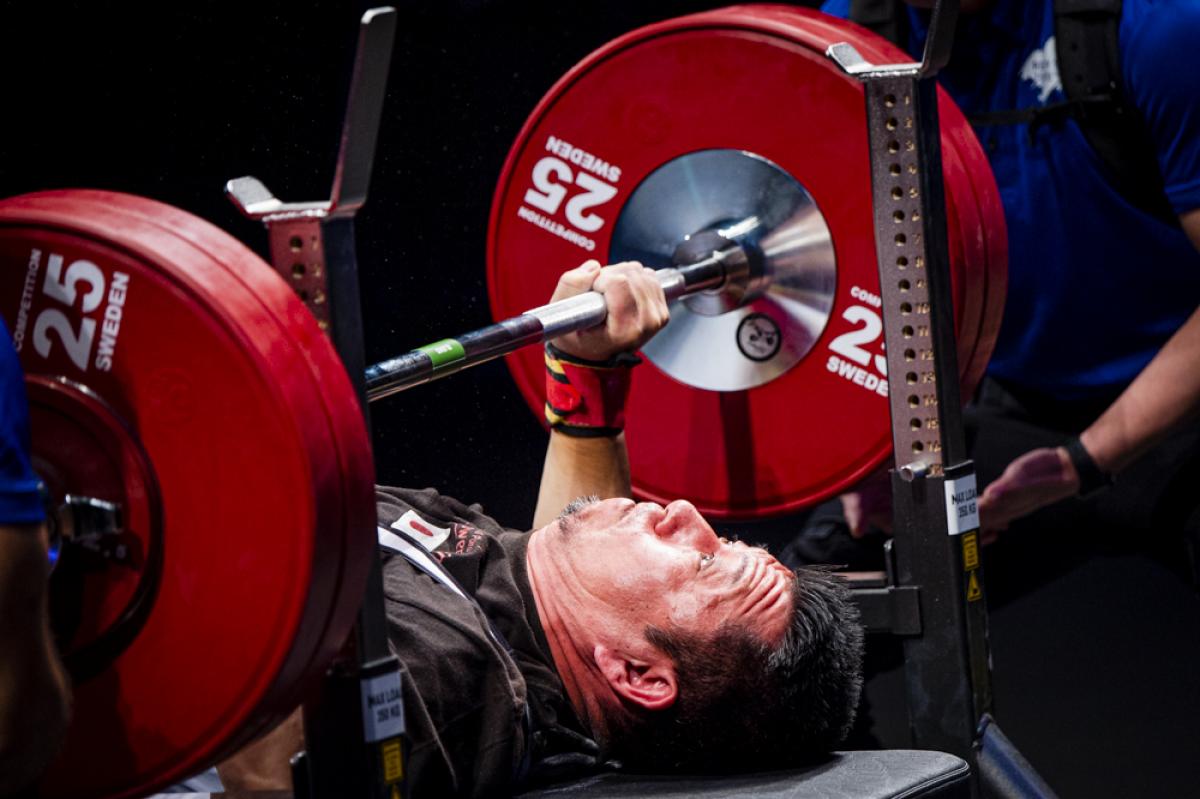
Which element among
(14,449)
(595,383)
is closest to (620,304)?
(595,383)

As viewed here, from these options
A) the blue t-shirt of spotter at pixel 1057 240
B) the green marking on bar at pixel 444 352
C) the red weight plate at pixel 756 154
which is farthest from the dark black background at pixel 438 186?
the green marking on bar at pixel 444 352

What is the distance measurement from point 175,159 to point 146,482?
123 cm

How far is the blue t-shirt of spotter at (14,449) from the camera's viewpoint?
1.35 m

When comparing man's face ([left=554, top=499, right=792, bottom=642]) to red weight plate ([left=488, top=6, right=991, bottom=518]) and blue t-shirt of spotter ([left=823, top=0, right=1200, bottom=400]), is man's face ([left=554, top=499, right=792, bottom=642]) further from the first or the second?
blue t-shirt of spotter ([left=823, top=0, right=1200, bottom=400])

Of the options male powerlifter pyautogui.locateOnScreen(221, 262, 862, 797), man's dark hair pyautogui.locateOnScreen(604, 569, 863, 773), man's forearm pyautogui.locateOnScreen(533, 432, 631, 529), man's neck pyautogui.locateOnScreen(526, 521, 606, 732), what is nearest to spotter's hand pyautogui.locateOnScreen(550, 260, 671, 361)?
man's forearm pyautogui.locateOnScreen(533, 432, 631, 529)

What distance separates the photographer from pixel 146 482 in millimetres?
1508

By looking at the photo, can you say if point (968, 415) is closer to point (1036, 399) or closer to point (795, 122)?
point (1036, 399)

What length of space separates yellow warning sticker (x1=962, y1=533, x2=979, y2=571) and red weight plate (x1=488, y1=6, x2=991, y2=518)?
32 centimetres

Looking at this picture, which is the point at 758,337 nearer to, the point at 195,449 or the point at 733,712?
the point at 733,712

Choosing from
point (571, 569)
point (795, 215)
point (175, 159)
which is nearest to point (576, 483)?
point (571, 569)

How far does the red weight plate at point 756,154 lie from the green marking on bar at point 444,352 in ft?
2.80

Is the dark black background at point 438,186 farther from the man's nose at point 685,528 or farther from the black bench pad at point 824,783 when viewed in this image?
the black bench pad at point 824,783

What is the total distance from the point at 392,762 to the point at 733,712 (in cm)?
67

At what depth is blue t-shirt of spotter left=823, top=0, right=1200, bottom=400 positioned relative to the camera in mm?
2973
